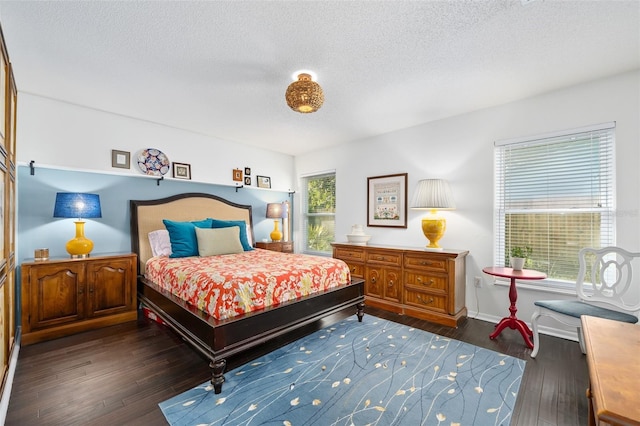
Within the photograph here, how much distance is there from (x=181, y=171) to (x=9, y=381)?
2.83 m

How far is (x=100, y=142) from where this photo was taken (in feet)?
11.5

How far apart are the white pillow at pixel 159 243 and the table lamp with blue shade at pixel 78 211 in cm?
70

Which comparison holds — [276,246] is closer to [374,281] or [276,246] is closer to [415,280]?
[374,281]

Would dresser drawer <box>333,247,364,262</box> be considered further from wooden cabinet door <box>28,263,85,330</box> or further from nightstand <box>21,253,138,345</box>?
wooden cabinet door <box>28,263,85,330</box>

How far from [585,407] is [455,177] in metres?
2.49

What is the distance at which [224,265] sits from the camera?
2.91 m

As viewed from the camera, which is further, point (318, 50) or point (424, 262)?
point (424, 262)

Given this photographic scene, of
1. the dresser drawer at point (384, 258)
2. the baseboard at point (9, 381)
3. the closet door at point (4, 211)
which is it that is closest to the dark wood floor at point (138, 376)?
the baseboard at point (9, 381)

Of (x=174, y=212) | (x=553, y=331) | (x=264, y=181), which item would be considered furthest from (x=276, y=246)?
(x=553, y=331)

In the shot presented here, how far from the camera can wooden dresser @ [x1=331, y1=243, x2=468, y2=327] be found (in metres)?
3.20

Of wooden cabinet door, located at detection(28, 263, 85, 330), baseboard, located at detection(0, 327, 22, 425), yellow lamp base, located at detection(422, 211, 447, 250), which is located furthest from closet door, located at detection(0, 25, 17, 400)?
yellow lamp base, located at detection(422, 211, 447, 250)

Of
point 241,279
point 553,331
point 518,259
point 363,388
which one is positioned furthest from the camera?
point 553,331

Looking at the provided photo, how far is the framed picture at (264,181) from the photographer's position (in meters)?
5.17

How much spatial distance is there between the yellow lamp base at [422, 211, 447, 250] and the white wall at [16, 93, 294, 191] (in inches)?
124
